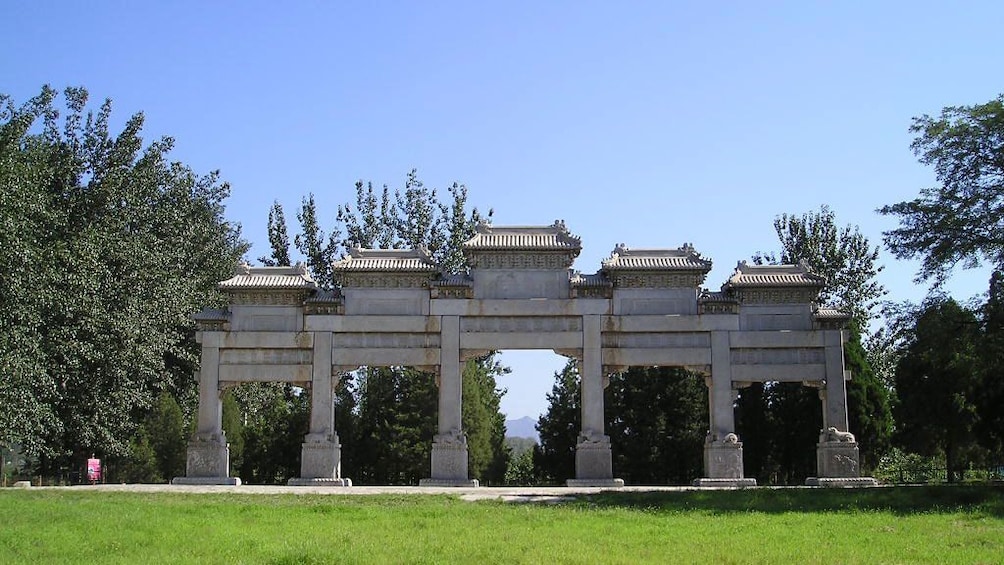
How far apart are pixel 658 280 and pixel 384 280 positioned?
6553 millimetres

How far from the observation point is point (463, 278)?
23.6 m

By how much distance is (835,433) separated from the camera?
23.4m

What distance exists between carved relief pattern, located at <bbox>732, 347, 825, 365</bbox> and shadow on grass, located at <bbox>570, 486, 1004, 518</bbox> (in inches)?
184

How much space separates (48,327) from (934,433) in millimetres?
25278

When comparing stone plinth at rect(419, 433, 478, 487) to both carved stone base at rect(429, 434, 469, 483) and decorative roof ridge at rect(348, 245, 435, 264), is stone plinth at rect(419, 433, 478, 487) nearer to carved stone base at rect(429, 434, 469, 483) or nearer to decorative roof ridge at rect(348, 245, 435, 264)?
carved stone base at rect(429, 434, 469, 483)

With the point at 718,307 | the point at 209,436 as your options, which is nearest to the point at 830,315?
the point at 718,307

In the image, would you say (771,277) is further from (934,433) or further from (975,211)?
(934,433)

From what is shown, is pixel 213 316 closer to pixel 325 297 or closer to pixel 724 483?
pixel 325 297

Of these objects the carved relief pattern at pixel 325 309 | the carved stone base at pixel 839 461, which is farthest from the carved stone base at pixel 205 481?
the carved stone base at pixel 839 461

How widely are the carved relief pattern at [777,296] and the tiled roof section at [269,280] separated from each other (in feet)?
34.1

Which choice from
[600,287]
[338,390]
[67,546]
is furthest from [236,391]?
[67,546]

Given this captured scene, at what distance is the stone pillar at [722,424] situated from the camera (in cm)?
2308

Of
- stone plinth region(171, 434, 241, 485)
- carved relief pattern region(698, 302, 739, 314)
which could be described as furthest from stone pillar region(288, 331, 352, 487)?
carved relief pattern region(698, 302, 739, 314)

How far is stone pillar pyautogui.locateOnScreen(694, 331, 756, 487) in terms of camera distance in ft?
75.7
